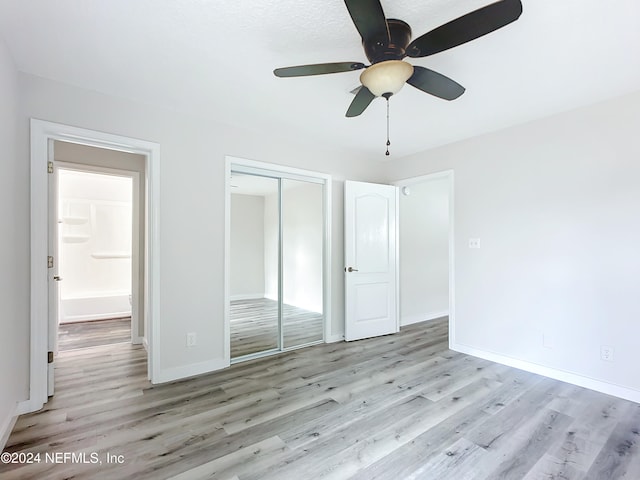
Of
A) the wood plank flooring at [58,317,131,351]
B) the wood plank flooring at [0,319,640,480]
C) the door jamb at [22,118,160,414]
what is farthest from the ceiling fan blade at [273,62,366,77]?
the wood plank flooring at [58,317,131,351]

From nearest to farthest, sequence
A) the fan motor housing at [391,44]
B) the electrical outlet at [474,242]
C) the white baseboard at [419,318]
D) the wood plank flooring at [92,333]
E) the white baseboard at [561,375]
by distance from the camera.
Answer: the fan motor housing at [391,44] → the white baseboard at [561,375] → the electrical outlet at [474,242] → the wood plank flooring at [92,333] → the white baseboard at [419,318]

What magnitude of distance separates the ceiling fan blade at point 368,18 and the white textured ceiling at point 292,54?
11.1 inches

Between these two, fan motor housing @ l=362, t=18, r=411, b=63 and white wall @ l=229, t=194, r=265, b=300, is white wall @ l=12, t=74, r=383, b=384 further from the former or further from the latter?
fan motor housing @ l=362, t=18, r=411, b=63

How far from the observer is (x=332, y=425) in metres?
2.13

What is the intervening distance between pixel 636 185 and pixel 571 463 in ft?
7.32

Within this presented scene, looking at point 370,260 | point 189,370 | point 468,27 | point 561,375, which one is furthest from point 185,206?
point 561,375

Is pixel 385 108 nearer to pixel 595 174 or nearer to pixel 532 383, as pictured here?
pixel 595 174

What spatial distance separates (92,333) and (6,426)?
2.78m

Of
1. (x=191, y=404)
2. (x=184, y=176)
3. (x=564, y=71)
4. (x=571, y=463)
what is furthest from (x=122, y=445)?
(x=564, y=71)

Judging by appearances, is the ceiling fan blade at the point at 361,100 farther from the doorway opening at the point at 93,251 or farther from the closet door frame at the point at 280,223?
the doorway opening at the point at 93,251

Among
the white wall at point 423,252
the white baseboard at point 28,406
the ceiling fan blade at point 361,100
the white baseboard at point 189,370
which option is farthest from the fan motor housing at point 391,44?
the white baseboard at point 28,406

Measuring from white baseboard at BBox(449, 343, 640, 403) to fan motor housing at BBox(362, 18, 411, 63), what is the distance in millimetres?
3155

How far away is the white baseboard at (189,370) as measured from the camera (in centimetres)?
283

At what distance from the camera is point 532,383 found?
2809 millimetres
